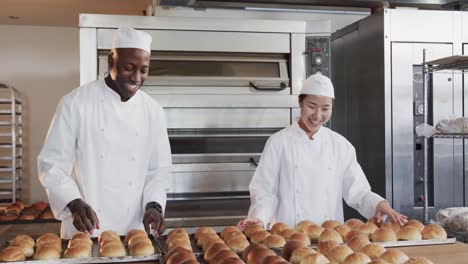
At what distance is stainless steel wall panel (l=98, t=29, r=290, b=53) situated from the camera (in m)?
3.37

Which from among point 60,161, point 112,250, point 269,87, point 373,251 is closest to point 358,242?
point 373,251

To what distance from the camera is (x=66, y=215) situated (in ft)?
→ 7.90

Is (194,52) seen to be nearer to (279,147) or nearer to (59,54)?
(279,147)

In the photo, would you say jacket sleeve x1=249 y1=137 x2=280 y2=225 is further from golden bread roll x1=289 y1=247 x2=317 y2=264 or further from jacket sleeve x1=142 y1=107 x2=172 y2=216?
golden bread roll x1=289 y1=247 x2=317 y2=264

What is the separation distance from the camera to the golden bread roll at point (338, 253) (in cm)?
179

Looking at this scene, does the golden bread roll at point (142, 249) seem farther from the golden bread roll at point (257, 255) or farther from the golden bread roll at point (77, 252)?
the golden bread roll at point (257, 255)

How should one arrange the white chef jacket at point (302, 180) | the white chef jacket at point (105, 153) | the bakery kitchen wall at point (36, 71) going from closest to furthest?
1. the white chef jacket at point (105, 153)
2. the white chef jacket at point (302, 180)
3. the bakery kitchen wall at point (36, 71)

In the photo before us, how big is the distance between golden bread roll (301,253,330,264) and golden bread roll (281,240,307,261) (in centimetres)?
11

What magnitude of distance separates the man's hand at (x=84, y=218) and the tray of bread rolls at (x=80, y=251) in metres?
0.08

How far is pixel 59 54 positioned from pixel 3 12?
3.58 feet

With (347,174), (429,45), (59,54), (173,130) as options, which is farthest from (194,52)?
(59,54)

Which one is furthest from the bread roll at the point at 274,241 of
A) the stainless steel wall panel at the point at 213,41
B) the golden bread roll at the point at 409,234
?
the stainless steel wall panel at the point at 213,41

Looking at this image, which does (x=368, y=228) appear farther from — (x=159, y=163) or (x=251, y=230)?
(x=159, y=163)

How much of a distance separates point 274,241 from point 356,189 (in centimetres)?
96
